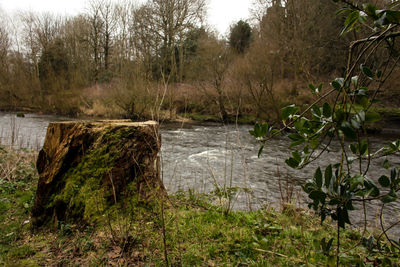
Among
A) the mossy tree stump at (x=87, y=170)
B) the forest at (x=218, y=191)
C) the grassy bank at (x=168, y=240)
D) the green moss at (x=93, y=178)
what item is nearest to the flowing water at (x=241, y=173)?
the forest at (x=218, y=191)

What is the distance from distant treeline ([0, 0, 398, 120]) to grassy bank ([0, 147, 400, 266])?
8.83m

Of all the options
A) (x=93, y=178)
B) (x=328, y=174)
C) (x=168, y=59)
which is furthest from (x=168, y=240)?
(x=168, y=59)

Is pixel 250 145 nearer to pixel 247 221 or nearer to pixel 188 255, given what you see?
pixel 247 221

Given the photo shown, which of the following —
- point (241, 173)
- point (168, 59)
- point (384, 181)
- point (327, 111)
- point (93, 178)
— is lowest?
point (241, 173)

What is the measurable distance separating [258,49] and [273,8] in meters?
2.93

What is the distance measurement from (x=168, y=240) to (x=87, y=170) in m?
1.34

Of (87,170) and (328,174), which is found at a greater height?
(328,174)

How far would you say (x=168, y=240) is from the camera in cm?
236

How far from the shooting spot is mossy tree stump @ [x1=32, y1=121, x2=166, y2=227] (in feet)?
8.88

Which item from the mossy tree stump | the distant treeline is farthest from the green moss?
the distant treeline

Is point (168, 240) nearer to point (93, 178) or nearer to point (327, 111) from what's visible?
point (93, 178)

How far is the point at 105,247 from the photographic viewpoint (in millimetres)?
2238

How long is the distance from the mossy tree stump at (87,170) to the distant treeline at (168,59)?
8.51 metres

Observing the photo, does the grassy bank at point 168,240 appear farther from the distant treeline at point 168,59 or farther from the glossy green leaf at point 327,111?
the distant treeline at point 168,59
